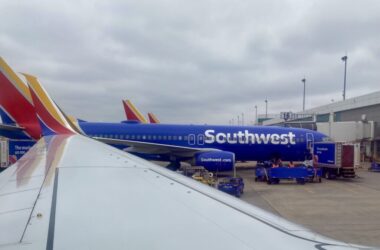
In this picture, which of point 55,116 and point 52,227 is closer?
point 52,227

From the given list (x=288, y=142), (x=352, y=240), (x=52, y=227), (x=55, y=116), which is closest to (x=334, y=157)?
(x=288, y=142)

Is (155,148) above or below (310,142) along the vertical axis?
below

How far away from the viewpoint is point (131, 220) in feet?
5.80

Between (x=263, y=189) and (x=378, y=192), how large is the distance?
4794 millimetres

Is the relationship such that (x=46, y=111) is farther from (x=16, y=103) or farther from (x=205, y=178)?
(x=205, y=178)

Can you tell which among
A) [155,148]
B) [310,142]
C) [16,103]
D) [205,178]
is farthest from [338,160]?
[16,103]

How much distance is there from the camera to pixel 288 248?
1.58m

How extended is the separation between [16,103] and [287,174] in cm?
1273

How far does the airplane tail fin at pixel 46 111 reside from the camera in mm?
10680

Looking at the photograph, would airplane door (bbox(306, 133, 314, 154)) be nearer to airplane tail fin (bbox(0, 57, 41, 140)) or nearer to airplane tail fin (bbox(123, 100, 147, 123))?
airplane tail fin (bbox(0, 57, 41, 140))

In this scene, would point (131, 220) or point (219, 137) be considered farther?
point (219, 137)

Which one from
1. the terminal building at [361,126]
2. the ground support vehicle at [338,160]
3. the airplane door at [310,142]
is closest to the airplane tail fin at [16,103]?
the ground support vehicle at [338,160]

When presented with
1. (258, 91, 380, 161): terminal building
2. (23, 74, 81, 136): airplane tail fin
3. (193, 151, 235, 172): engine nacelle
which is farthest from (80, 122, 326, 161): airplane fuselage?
(258, 91, 380, 161): terminal building

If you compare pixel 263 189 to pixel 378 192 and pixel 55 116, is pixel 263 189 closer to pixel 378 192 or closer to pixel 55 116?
pixel 378 192
